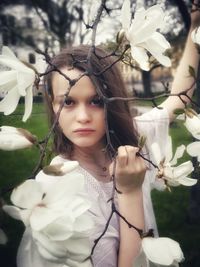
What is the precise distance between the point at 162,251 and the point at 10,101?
0.31 meters

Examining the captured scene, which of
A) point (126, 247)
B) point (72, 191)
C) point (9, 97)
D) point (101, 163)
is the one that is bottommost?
point (126, 247)

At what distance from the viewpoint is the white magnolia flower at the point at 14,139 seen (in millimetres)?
496

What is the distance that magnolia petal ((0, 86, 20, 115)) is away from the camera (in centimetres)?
56

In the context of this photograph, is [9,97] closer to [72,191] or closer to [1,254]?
[72,191]

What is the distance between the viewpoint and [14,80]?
0.55 m

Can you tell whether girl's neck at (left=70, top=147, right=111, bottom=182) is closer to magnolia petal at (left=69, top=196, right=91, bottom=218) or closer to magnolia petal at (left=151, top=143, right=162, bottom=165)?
magnolia petal at (left=151, top=143, right=162, bottom=165)

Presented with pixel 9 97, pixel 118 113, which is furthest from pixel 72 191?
pixel 118 113

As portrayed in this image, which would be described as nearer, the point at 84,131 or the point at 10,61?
the point at 10,61

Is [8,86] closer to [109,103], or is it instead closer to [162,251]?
[162,251]

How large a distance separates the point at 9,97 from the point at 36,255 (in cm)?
24

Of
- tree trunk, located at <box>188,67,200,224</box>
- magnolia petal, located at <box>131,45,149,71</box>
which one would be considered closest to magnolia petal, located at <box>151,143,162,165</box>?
magnolia petal, located at <box>131,45,149,71</box>

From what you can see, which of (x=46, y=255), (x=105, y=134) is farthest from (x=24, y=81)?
(x=105, y=134)

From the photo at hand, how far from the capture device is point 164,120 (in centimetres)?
120

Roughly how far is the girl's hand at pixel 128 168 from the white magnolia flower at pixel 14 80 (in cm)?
19
